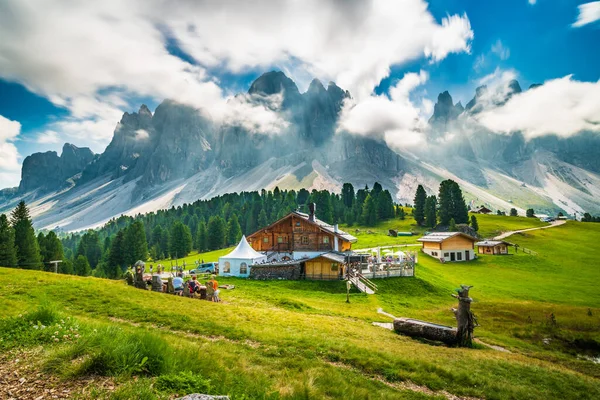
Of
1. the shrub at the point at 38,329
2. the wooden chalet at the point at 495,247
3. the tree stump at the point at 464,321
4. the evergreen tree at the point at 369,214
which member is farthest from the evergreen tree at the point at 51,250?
the wooden chalet at the point at 495,247

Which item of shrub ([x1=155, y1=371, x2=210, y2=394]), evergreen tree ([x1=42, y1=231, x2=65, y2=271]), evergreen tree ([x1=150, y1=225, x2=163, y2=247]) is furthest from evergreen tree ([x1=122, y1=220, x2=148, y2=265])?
shrub ([x1=155, y1=371, x2=210, y2=394])

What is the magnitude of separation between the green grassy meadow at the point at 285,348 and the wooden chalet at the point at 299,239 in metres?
20.3

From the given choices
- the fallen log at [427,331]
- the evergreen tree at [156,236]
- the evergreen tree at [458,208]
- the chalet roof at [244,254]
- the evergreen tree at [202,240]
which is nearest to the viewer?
the fallen log at [427,331]

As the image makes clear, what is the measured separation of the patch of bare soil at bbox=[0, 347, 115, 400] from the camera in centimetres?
466

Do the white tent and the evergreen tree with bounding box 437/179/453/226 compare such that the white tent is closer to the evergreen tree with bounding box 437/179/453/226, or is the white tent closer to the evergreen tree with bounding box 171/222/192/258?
the evergreen tree with bounding box 171/222/192/258

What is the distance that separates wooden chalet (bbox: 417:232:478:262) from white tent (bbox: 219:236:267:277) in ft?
131

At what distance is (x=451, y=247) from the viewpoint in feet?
215

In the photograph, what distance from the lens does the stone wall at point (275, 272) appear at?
43.9 m

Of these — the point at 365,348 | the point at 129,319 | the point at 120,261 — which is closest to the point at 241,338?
the point at 365,348

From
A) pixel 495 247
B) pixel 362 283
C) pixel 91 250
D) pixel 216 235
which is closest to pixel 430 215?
pixel 495 247

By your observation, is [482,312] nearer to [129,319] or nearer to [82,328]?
[129,319]

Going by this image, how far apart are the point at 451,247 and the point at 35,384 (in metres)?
71.1

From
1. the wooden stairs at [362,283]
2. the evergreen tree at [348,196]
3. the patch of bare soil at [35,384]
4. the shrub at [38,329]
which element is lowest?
the wooden stairs at [362,283]

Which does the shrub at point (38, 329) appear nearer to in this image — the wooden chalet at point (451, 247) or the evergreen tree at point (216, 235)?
the wooden chalet at point (451, 247)
